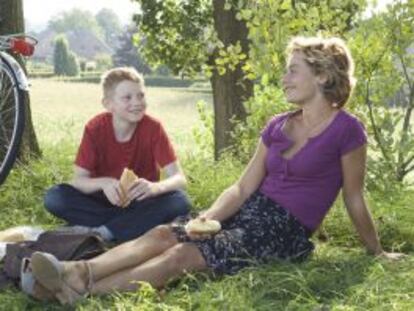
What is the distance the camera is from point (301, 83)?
11.4 ft

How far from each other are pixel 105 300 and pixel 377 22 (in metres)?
2.64

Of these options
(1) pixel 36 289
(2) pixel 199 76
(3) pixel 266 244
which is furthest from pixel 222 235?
(2) pixel 199 76

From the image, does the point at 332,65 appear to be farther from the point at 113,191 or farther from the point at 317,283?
the point at 113,191

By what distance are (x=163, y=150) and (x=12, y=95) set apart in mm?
1144

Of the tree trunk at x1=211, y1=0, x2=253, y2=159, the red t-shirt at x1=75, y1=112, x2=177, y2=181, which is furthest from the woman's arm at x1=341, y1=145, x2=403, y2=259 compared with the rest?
the tree trunk at x1=211, y1=0, x2=253, y2=159

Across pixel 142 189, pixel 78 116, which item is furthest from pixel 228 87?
pixel 78 116

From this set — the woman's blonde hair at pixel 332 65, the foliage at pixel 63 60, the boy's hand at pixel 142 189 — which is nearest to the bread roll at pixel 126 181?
the boy's hand at pixel 142 189

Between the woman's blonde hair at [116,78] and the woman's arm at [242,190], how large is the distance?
80 cm

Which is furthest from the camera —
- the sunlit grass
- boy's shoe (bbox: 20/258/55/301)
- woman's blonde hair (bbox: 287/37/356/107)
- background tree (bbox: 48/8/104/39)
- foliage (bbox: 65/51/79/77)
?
background tree (bbox: 48/8/104/39)

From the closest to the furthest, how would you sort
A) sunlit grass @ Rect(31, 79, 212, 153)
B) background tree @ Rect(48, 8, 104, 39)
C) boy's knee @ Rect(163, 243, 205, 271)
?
boy's knee @ Rect(163, 243, 205, 271) < sunlit grass @ Rect(31, 79, 212, 153) < background tree @ Rect(48, 8, 104, 39)

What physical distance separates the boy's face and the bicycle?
0.68 meters

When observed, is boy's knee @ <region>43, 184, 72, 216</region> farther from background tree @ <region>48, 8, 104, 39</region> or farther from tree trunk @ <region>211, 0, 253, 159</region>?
background tree @ <region>48, 8, 104, 39</region>

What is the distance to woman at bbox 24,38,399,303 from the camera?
3318 mm

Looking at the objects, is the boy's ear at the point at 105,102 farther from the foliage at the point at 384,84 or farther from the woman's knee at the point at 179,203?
the foliage at the point at 384,84
